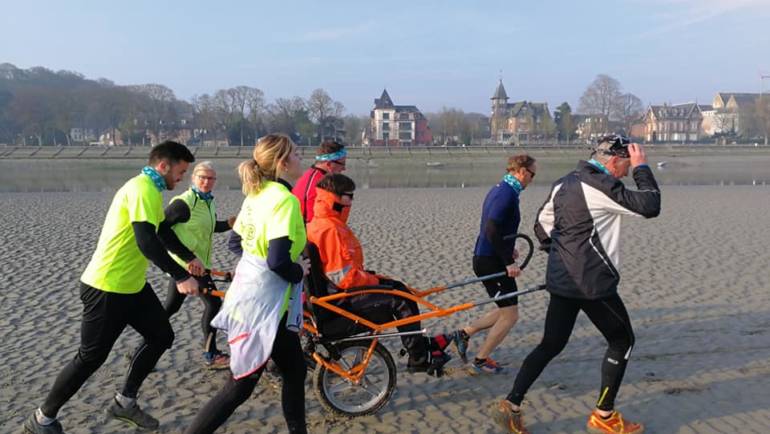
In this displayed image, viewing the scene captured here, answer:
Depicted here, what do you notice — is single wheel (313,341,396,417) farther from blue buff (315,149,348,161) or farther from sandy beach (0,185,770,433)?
blue buff (315,149,348,161)

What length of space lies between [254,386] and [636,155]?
2.53 meters

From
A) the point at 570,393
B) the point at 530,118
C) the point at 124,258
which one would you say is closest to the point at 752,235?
the point at 570,393

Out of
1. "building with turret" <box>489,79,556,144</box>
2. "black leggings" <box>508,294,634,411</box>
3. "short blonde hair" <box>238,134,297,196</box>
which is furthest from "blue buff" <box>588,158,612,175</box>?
"building with turret" <box>489,79,556,144</box>

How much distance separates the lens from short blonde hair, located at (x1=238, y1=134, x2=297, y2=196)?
10.3 feet

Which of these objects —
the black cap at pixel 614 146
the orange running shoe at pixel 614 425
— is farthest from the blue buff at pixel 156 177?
the orange running shoe at pixel 614 425

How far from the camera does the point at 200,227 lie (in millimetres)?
4844

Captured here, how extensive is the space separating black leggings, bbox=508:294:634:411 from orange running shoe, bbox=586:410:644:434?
0.25ft

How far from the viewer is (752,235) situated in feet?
39.9

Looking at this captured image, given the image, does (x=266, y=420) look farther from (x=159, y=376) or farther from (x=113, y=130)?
(x=113, y=130)

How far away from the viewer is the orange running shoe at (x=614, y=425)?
12.5 ft

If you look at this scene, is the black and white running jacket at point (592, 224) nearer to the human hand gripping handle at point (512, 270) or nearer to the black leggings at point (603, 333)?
the black leggings at point (603, 333)

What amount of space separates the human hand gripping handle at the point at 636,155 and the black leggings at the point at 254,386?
2.20 meters

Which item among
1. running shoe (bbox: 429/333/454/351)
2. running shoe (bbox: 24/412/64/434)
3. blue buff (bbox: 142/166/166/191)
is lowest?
running shoe (bbox: 24/412/64/434)

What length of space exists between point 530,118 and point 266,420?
105686 millimetres
